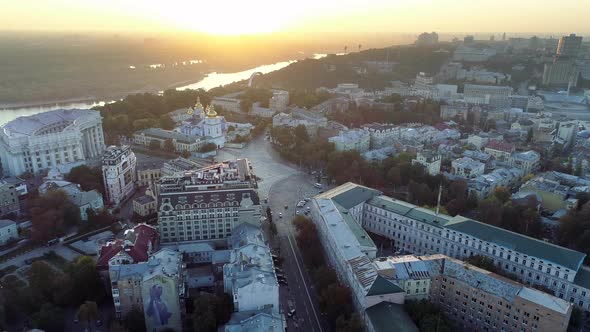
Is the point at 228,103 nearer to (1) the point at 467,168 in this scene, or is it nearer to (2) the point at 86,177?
(2) the point at 86,177

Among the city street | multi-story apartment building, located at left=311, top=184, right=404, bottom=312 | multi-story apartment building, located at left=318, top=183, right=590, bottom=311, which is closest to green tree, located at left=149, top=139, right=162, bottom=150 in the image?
the city street

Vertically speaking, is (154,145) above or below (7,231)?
below

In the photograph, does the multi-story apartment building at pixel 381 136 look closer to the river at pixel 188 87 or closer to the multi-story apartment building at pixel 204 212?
the multi-story apartment building at pixel 204 212

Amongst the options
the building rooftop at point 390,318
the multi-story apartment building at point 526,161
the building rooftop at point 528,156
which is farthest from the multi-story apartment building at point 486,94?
the building rooftop at point 390,318

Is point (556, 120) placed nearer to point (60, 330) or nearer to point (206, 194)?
point (206, 194)

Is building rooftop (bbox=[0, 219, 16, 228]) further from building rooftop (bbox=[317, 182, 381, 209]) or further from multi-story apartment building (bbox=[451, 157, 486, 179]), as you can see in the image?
multi-story apartment building (bbox=[451, 157, 486, 179])

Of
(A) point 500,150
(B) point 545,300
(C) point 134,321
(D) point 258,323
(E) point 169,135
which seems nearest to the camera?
(D) point 258,323

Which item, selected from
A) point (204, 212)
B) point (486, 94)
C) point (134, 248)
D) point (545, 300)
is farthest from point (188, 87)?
point (545, 300)
